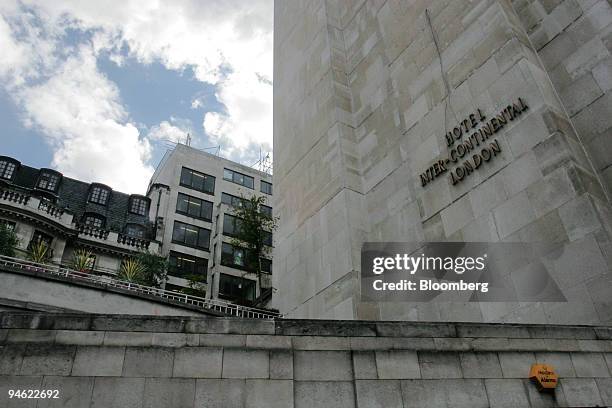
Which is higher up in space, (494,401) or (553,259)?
(553,259)

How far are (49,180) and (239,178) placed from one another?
2180 cm

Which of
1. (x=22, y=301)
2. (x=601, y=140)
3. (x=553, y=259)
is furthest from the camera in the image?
(x=22, y=301)

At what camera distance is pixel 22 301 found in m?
23.9

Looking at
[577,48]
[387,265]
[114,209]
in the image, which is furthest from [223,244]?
[577,48]

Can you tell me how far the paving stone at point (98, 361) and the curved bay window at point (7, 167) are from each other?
157 ft

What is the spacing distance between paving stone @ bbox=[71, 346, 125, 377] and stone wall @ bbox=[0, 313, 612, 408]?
17 mm

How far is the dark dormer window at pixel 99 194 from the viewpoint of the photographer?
177ft

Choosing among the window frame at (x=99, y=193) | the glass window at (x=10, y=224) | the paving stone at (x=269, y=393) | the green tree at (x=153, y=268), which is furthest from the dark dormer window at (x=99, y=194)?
the paving stone at (x=269, y=393)

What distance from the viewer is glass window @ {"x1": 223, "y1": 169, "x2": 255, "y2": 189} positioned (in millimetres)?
62156

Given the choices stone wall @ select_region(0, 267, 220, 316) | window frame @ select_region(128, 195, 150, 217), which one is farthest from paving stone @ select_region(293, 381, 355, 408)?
window frame @ select_region(128, 195, 150, 217)

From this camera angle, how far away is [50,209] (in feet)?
146

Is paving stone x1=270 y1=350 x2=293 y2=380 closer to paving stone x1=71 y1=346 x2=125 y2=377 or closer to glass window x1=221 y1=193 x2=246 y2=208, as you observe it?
paving stone x1=71 y1=346 x2=125 y2=377

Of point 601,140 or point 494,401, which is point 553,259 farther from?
point 494,401

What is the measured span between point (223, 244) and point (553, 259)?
138 feet
